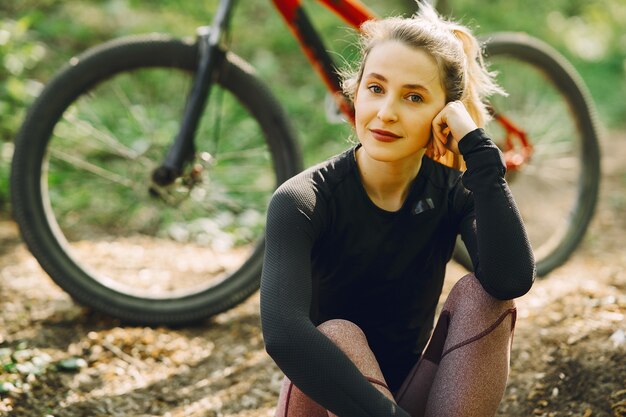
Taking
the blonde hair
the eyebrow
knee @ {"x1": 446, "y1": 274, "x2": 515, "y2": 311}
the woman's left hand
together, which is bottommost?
knee @ {"x1": 446, "y1": 274, "x2": 515, "y2": 311}

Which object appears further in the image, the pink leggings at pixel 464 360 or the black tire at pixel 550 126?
the black tire at pixel 550 126

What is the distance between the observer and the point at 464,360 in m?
1.61

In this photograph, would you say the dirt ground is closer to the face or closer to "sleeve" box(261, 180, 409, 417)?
"sleeve" box(261, 180, 409, 417)

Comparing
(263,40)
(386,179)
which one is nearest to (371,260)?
(386,179)

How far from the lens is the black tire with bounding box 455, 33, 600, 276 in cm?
296

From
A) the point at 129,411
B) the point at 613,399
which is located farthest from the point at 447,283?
the point at 129,411

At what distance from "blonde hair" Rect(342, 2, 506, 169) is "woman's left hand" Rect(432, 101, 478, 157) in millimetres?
50

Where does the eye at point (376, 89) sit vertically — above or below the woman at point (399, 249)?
above

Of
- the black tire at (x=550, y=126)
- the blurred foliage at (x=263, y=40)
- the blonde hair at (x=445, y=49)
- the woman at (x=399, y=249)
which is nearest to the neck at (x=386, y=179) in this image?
the woman at (x=399, y=249)

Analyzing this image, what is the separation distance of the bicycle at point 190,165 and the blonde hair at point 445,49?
27.6 inches

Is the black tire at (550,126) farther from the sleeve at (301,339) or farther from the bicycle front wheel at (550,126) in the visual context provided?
the sleeve at (301,339)

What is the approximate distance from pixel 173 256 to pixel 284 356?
1785 millimetres

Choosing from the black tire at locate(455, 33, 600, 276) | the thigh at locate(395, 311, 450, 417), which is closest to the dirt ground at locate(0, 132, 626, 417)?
the black tire at locate(455, 33, 600, 276)

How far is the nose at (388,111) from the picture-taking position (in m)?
1.60
